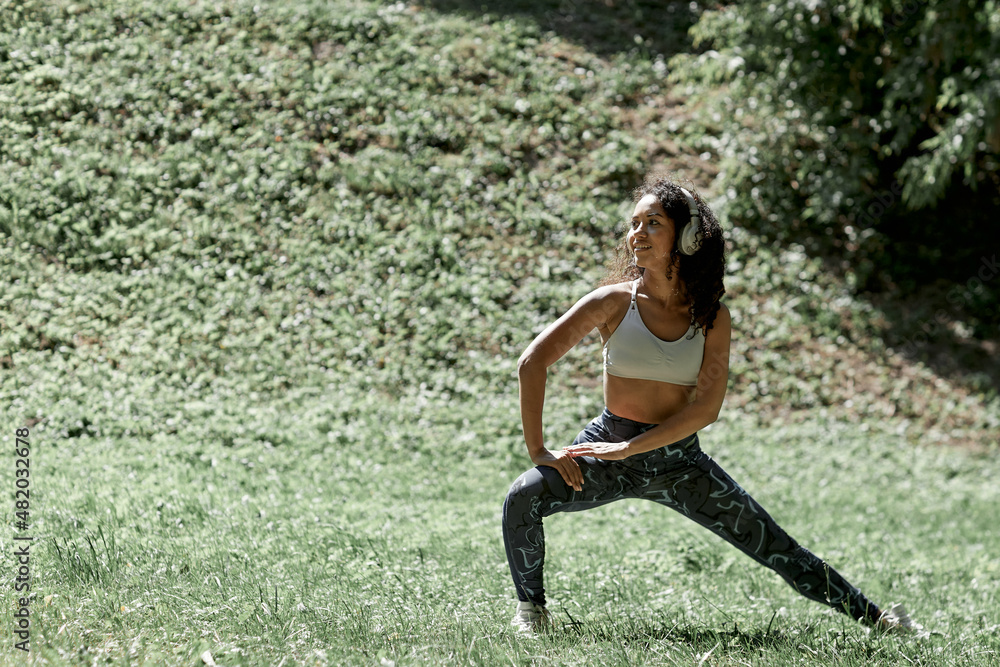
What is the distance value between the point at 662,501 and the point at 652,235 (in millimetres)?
1146

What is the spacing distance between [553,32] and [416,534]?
1133cm

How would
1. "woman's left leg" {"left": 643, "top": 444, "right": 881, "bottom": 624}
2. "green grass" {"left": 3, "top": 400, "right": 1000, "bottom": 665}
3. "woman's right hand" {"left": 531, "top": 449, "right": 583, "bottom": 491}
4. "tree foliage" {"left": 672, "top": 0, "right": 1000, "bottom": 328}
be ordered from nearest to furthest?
"green grass" {"left": 3, "top": 400, "right": 1000, "bottom": 665}, "woman's right hand" {"left": 531, "top": 449, "right": 583, "bottom": 491}, "woman's left leg" {"left": 643, "top": 444, "right": 881, "bottom": 624}, "tree foliage" {"left": 672, "top": 0, "right": 1000, "bottom": 328}

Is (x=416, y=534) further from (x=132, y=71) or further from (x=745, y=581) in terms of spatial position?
(x=132, y=71)

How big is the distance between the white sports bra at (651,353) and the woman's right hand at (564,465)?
416 millimetres

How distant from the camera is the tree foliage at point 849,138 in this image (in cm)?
1048

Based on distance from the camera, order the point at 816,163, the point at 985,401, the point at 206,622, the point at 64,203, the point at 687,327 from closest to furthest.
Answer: the point at 206,622, the point at 687,327, the point at 64,203, the point at 985,401, the point at 816,163

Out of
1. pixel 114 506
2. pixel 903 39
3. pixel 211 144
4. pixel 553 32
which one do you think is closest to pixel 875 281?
pixel 903 39

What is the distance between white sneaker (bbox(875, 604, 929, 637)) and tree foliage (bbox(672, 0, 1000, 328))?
7655 millimetres

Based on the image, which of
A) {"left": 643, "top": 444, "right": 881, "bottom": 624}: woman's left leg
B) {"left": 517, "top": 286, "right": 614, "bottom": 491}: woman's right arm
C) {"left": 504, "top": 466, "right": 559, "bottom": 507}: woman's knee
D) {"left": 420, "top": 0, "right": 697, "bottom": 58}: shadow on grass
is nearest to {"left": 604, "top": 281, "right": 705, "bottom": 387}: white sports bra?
{"left": 517, "top": 286, "right": 614, "bottom": 491}: woman's right arm

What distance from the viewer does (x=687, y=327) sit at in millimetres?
3303

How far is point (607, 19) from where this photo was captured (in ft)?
50.5

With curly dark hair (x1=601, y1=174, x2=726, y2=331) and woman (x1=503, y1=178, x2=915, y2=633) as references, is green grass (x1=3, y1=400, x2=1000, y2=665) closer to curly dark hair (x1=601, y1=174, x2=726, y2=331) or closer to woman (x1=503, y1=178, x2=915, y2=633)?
woman (x1=503, y1=178, x2=915, y2=633)

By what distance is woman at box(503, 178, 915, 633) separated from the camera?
10.6ft

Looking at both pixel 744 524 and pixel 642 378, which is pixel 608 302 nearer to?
pixel 642 378
